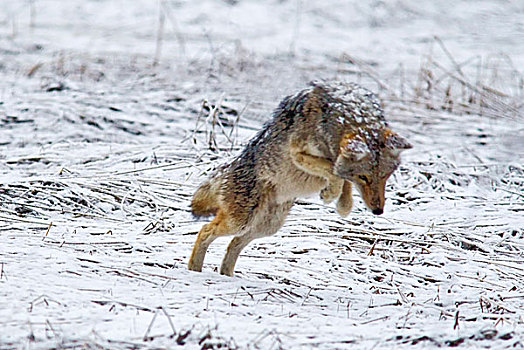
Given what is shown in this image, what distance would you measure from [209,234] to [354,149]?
1.22 meters

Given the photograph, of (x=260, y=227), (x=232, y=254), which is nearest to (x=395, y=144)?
(x=260, y=227)

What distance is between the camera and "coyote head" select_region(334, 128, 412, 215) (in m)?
4.57

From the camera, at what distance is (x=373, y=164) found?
4.60 meters

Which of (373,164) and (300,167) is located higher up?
(373,164)

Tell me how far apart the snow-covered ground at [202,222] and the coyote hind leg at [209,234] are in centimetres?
14

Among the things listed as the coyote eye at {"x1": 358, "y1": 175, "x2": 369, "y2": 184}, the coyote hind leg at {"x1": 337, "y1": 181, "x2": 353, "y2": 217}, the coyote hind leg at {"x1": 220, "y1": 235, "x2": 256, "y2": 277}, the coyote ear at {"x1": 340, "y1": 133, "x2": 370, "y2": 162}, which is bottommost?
the coyote hind leg at {"x1": 220, "y1": 235, "x2": 256, "y2": 277}

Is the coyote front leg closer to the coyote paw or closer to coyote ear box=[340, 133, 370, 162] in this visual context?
the coyote paw

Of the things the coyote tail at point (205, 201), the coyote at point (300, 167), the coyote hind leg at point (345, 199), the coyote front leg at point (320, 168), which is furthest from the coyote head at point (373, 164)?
the coyote tail at point (205, 201)

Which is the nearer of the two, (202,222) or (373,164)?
(373,164)

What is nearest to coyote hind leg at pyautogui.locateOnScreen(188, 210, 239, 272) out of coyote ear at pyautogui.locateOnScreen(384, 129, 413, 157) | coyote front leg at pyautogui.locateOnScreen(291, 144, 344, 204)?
coyote front leg at pyautogui.locateOnScreen(291, 144, 344, 204)

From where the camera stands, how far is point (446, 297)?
4.79 m

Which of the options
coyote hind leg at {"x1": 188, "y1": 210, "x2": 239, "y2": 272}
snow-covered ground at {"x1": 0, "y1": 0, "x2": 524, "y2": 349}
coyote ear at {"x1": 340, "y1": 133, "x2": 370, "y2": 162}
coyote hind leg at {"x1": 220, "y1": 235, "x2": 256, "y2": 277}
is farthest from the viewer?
coyote hind leg at {"x1": 220, "y1": 235, "x2": 256, "y2": 277}

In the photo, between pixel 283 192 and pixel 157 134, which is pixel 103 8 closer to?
pixel 157 134

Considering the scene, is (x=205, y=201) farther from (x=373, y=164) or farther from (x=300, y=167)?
(x=373, y=164)
